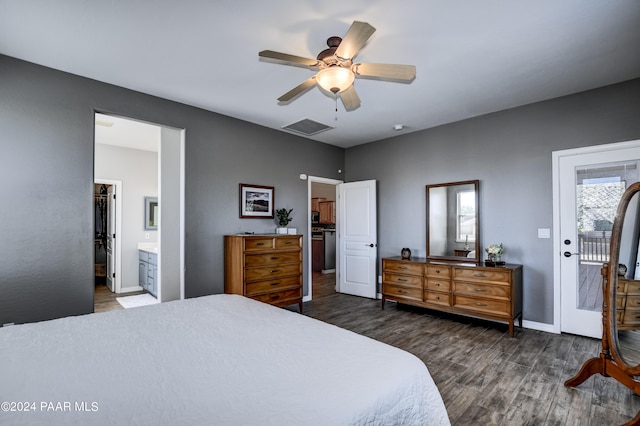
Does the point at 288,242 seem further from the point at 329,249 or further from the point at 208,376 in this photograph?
the point at 329,249

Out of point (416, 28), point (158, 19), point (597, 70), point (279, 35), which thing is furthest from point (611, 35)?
point (158, 19)

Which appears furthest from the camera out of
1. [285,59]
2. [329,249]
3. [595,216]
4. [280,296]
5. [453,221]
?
[329,249]

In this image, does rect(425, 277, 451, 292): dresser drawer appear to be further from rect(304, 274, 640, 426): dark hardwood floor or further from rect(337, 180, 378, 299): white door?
rect(337, 180, 378, 299): white door

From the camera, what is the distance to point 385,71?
2203 millimetres

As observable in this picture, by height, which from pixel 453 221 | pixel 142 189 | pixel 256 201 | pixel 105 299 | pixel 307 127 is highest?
pixel 307 127

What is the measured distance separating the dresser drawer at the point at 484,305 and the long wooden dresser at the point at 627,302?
1.39 metres

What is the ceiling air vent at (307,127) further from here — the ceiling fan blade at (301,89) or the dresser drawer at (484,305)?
the dresser drawer at (484,305)

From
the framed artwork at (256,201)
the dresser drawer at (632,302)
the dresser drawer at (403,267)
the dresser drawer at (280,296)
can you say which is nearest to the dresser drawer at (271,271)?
the dresser drawer at (280,296)

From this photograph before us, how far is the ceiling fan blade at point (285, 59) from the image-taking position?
2.04 meters

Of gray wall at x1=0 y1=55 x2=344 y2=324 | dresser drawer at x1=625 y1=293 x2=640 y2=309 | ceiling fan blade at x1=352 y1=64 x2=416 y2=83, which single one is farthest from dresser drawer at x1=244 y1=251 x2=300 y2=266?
dresser drawer at x1=625 y1=293 x2=640 y2=309

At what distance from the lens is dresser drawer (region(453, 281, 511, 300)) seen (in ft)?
11.7

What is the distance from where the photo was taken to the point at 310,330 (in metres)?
1.57

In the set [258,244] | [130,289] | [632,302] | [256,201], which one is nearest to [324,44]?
[258,244]

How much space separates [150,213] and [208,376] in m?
5.75
